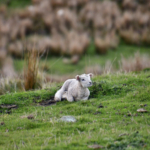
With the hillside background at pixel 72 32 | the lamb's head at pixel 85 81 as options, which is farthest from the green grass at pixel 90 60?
the lamb's head at pixel 85 81

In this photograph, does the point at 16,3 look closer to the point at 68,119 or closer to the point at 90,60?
the point at 90,60

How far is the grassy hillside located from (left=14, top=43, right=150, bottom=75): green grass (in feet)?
22.0

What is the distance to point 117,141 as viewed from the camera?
5082mm

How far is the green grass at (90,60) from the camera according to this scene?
1624cm

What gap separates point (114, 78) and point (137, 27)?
13291mm

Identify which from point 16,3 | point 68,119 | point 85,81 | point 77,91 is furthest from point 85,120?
point 16,3

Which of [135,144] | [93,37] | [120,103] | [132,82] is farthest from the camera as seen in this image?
[93,37]

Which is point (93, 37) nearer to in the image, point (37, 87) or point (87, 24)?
point (87, 24)

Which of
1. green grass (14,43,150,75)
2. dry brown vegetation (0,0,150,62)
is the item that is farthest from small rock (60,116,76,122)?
dry brown vegetation (0,0,150,62)

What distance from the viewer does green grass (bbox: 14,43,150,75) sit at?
639 inches

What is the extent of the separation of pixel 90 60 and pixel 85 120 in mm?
11351

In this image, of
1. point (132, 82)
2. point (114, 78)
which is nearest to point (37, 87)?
point (114, 78)

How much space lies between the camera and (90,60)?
57.6 feet

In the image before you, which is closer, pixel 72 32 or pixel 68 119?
pixel 68 119
